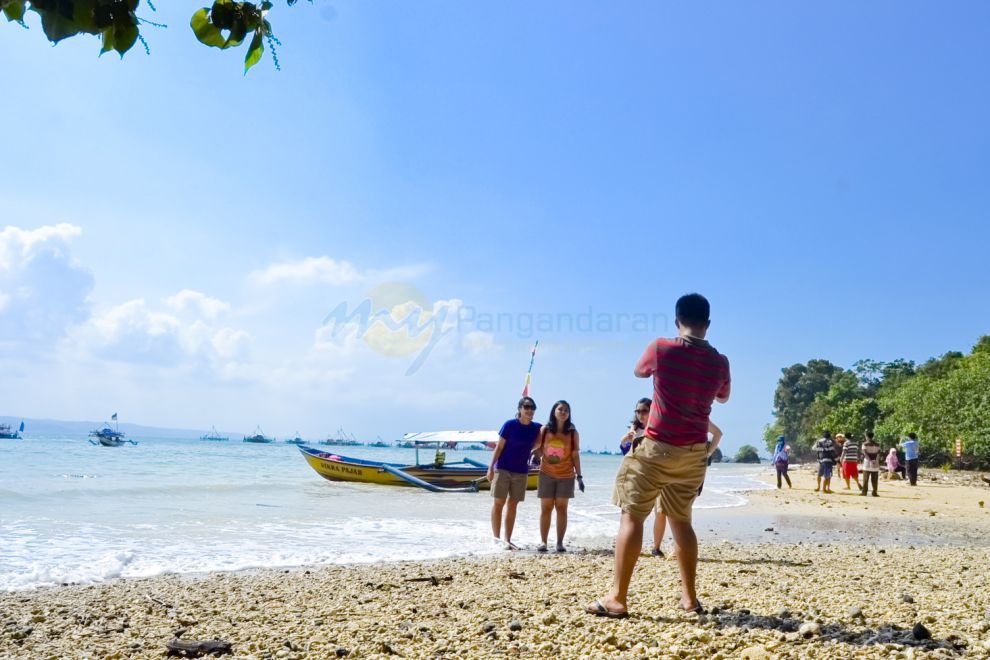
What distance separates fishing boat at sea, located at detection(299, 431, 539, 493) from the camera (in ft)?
69.3

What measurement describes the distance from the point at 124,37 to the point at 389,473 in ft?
76.0

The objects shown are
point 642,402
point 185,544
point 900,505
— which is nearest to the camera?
point 642,402

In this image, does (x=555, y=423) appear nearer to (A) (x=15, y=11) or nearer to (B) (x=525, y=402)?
(B) (x=525, y=402)

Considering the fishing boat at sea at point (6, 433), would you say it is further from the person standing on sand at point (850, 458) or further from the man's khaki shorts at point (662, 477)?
the man's khaki shorts at point (662, 477)

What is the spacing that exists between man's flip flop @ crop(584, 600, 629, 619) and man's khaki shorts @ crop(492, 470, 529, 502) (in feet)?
14.9

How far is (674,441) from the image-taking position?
4.23 metres

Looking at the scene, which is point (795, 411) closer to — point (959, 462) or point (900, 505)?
point (959, 462)

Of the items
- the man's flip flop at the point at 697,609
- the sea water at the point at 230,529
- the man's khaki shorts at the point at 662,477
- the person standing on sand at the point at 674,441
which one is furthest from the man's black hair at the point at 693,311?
the sea water at the point at 230,529

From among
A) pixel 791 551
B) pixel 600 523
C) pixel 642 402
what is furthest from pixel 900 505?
pixel 642 402

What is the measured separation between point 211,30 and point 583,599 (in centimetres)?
437

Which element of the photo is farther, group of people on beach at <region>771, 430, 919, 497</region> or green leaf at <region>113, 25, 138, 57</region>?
group of people on beach at <region>771, 430, 919, 497</region>

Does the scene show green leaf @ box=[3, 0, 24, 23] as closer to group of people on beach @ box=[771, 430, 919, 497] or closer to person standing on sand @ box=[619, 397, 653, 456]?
person standing on sand @ box=[619, 397, 653, 456]

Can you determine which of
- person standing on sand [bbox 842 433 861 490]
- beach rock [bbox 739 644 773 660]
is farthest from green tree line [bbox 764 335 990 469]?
beach rock [bbox 739 644 773 660]

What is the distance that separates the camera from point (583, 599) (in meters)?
5.06
